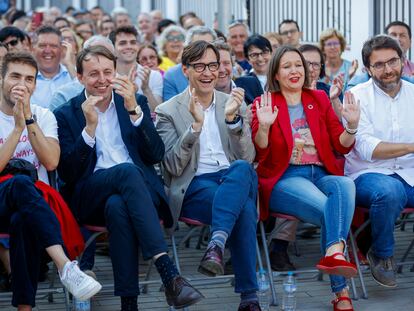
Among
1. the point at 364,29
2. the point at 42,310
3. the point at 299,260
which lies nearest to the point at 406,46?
the point at 364,29

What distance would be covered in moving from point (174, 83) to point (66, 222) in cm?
274

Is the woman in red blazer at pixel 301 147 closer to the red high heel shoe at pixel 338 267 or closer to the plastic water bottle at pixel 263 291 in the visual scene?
the red high heel shoe at pixel 338 267

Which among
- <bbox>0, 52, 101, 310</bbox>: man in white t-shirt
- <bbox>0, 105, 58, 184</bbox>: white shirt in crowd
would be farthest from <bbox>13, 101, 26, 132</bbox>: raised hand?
<bbox>0, 105, 58, 184</bbox>: white shirt in crowd

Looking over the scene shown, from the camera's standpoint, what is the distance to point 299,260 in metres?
7.74

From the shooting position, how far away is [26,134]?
259 inches

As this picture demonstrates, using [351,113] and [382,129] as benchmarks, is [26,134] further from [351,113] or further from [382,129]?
[382,129]

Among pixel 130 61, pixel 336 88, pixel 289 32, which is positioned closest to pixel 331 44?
pixel 289 32

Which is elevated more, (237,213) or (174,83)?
(174,83)

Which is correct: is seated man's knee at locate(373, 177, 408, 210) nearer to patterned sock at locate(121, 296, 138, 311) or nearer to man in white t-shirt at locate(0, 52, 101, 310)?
patterned sock at locate(121, 296, 138, 311)

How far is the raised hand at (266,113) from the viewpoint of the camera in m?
6.79

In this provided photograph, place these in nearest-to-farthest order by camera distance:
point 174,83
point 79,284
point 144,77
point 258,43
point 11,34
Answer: point 79,284
point 174,83
point 144,77
point 258,43
point 11,34

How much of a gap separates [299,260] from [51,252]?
2468 millimetres

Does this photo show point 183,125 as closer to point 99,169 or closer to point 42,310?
point 99,169

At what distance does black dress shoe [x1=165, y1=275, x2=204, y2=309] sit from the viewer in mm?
5941
